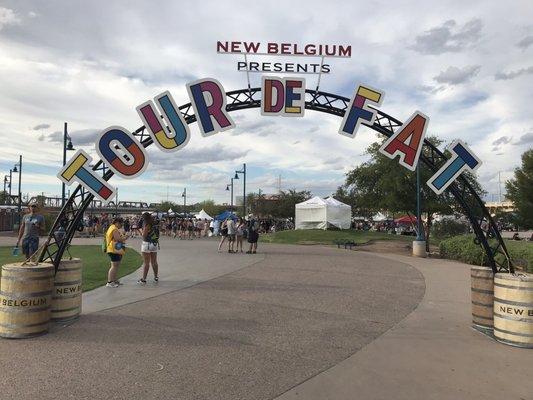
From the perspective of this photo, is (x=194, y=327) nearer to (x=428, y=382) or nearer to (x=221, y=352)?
(x=221, y=352)

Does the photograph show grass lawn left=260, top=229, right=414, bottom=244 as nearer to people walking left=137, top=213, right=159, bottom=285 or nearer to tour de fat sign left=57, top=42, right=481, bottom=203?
people walking left=137, top=213, right=159, bottom=285

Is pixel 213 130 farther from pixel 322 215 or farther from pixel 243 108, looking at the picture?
pixel 322 215

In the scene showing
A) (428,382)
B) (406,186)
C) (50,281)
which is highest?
(406,186)

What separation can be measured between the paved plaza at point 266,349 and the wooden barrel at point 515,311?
9.1 inches

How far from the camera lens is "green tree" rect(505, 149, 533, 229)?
111 feet

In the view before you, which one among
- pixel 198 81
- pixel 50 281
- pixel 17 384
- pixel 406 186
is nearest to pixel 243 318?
pixel 50 281

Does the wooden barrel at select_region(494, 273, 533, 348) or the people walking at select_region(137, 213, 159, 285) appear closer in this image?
the wooden barrel at select_region(494, 273, 533, 348)

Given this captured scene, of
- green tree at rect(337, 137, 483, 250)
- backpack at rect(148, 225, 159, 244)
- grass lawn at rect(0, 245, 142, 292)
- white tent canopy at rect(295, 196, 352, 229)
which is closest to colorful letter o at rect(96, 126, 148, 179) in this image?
backpack at rect(148, 225, 159, 244)

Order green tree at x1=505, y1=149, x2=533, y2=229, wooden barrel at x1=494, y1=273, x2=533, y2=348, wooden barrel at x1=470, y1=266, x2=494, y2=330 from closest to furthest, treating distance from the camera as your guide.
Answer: wooden barrel at x1=494, y1=273, x2=533, y2=348 < wooden barrel at x1=470, y1=266, x2=494, y2=330 < green tree at x1=505, y1=149, x2=533, y2=229

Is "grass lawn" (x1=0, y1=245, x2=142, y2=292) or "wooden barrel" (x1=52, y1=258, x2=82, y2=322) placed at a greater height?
"wooden barrel" (x1=52, y1=258, x2=82, y2=322)

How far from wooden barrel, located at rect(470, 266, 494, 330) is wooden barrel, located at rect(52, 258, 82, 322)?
5.92 meters

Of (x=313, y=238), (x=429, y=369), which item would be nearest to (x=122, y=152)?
(x=429, y=369)

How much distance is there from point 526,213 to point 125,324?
116 feet

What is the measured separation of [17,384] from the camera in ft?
14.0
